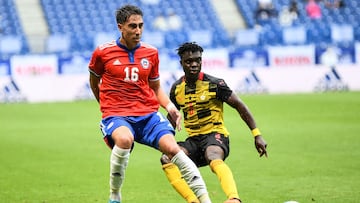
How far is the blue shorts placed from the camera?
8031mm

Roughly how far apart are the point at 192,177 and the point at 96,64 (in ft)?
5.31

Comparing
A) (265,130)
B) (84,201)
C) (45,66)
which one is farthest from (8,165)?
(45,66)

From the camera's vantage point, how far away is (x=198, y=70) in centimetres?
874

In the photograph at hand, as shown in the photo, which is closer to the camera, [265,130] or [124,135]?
[124,135]

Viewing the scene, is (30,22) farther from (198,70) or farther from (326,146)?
(198,70)

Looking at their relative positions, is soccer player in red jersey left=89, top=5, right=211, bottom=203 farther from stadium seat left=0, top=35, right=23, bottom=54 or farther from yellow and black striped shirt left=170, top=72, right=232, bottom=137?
stadium seat left=0, top=35, right=23, bottom=54

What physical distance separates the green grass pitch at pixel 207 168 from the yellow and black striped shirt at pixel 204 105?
3.27 ft

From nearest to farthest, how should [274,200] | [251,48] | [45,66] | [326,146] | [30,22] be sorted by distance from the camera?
[274,200], [326,146], [45,66], [251,48], [30,22]

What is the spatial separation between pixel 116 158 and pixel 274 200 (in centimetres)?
230

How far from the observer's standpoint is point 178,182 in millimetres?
8359

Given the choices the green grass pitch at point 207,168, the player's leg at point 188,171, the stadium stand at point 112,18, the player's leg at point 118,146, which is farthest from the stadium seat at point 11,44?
the player's leg at point 188,171

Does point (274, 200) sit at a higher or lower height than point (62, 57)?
higher

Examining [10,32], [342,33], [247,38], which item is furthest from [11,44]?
[342,33]

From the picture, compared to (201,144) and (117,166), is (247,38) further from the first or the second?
(117,166)
